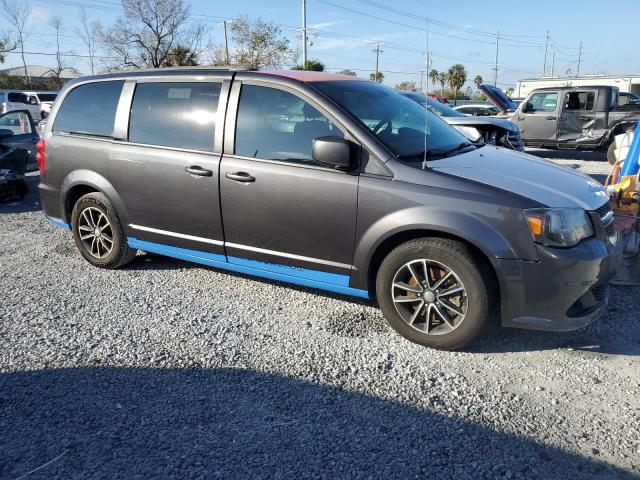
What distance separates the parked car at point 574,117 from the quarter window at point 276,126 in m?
10.9

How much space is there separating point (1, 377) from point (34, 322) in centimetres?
84

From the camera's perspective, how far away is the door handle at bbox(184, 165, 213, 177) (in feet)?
13.3

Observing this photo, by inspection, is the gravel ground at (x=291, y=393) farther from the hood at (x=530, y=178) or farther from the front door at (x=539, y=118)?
the front door at (x=539, y=118)

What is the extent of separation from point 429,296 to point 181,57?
148 feet

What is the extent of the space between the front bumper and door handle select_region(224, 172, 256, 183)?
1.91 meters

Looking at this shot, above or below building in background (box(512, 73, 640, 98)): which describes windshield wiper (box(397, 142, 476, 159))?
below

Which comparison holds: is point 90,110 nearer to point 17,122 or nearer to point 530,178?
point 530,178

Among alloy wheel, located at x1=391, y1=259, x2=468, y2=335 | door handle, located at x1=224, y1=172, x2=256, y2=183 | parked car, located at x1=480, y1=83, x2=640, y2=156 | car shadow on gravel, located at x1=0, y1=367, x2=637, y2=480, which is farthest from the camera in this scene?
parked car, located at x1=480, y1=83, x2=640, y2=156

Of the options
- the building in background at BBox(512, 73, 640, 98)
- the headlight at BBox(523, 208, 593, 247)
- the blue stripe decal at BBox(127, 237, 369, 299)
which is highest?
the building in background at BBox(512, 73, 640, 98)

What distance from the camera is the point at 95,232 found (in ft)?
16.4

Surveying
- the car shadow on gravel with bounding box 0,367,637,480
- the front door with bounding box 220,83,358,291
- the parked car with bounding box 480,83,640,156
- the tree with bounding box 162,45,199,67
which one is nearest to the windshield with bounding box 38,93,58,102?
the tree with bounding box 162,45,199,67

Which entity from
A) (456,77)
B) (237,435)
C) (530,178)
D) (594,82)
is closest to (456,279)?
(530,178)

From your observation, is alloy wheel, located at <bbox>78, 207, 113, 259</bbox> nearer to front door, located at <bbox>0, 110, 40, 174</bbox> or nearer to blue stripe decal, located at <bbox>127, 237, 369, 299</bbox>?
blue stripe decal, located at <bbox>127, 237, 369, 299</bbox>

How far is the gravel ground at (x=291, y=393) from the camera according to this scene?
240cm
